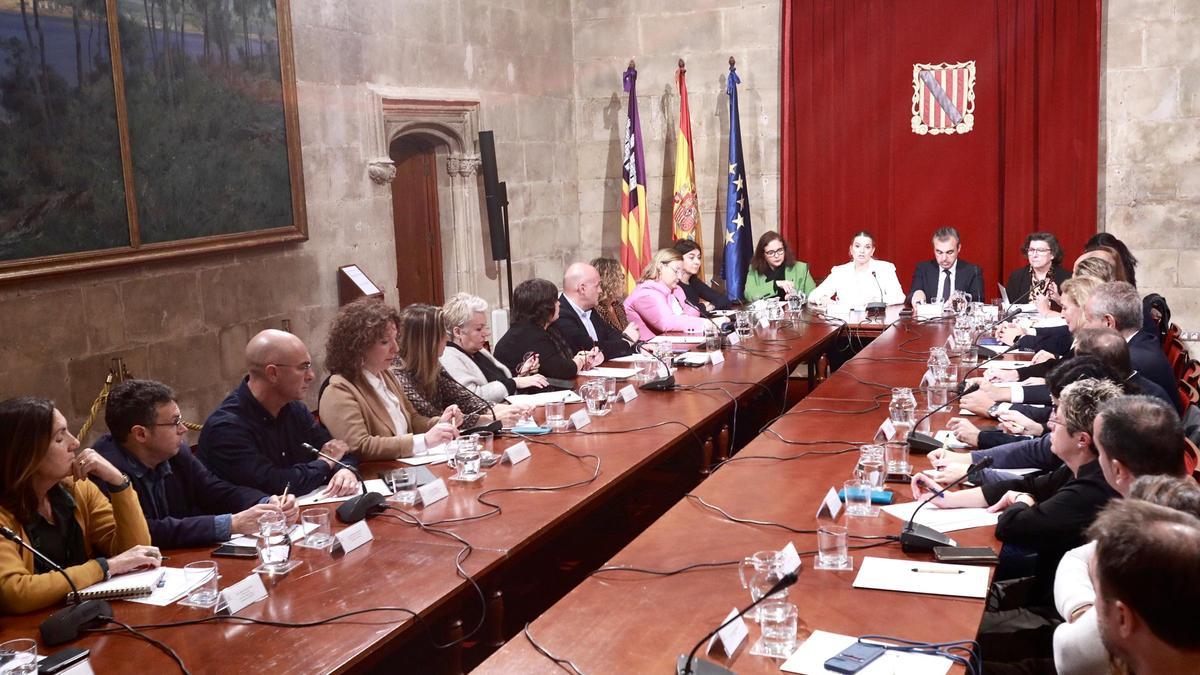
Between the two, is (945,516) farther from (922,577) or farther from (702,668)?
(702,668)

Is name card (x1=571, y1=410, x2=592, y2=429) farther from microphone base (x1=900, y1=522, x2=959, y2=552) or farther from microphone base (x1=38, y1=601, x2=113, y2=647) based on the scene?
microphone base (x1=38, y1=601, x2=113, y2=647)

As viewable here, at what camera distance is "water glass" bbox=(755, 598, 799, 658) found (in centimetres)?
224

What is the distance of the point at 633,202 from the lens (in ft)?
29.9

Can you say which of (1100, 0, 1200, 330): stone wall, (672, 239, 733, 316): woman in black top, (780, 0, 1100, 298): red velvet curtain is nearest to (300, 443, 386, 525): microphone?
(672, 239, 733, 316): woman in black top

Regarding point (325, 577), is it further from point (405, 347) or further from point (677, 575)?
point (405, 347)

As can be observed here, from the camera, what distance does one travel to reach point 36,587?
2551mm

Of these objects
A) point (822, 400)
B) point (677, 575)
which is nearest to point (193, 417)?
point (822, 400)

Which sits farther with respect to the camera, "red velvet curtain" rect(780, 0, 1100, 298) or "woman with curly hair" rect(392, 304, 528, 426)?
"red velvet curtain" rect(780, 0, 1100, 298)

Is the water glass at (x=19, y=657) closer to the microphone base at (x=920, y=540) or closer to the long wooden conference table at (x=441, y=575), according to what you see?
the long wooden conference table at (x=441, y=575)

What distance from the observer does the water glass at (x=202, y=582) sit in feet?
8.47

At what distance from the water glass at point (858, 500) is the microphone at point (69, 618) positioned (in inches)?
76.0

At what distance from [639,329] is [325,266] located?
2004mm

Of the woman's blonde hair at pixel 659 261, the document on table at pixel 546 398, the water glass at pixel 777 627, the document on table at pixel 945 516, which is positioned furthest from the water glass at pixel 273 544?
the woman's blonde hair at pixel 659 261

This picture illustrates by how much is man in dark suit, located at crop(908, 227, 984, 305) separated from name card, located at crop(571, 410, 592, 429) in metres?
3.95
